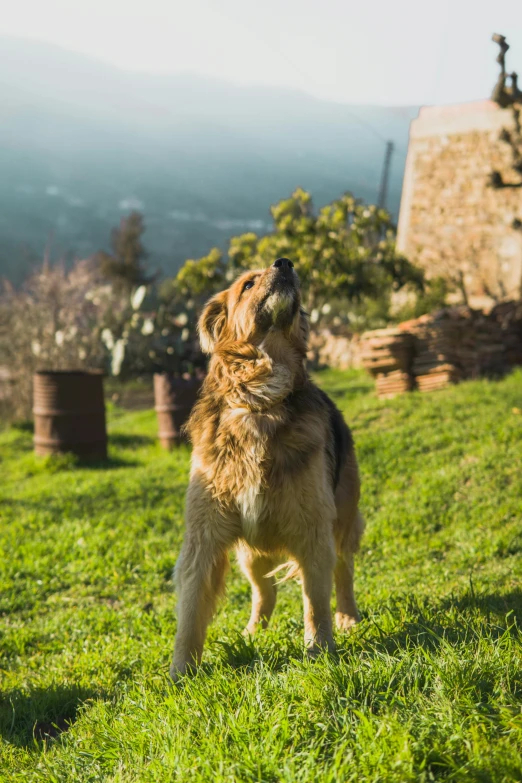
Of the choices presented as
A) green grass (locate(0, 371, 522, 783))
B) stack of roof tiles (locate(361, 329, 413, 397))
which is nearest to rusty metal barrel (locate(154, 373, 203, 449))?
green grass (locate(0, 371, 522, 783))

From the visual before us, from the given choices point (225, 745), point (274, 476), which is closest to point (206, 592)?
point (274, 476)

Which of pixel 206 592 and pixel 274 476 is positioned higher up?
pixel 274 476

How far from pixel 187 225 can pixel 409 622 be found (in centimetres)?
7679

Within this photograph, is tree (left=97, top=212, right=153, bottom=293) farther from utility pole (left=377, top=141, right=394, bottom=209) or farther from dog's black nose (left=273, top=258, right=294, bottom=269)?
dog's black nose (left=273, top=258, right=294, bottom=269)

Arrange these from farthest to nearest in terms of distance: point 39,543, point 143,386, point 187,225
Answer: point 187,225
point 143,386
point 39,543

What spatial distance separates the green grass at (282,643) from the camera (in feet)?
7.60

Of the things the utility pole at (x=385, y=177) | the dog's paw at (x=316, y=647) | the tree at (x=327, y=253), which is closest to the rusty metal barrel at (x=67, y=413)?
the tree at (x=327, y=253)

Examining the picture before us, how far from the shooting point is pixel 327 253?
14.4 m

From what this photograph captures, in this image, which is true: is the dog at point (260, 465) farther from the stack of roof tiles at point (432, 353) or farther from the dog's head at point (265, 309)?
the stack of roof tiles at point (432, 353)

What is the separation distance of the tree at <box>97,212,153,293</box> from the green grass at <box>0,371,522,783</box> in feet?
80.2

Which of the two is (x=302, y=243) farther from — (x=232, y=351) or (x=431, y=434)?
(x=232, y=351)

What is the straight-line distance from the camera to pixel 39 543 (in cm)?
652

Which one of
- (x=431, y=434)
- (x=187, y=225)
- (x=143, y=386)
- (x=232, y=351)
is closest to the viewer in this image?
(x=232, y=351)

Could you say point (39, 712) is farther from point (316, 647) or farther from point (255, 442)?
point (255, 442)
